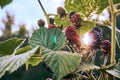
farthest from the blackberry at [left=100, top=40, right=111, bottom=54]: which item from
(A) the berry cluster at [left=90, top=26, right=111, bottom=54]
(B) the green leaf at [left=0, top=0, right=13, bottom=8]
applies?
(B) the green leaf at [left=0, top=0, right=13, bottom=8]

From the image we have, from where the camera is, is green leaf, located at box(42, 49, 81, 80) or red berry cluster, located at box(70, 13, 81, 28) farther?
red berry cluster, located at box(70, 13, 81, 28)

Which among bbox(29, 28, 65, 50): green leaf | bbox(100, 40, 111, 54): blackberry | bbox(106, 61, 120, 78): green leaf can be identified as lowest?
bbox(106, 61, 120, 78): green leaf

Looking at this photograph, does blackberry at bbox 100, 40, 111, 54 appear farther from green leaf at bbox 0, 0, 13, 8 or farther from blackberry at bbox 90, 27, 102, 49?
green leaf at bbox 0, 0, 13, 8

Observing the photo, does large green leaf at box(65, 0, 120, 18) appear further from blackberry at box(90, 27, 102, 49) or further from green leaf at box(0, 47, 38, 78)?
green leaf at box(0, 47, 38, 78)

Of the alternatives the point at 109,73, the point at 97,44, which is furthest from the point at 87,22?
the point at 109,73

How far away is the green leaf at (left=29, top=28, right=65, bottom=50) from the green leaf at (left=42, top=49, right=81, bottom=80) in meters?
0.03

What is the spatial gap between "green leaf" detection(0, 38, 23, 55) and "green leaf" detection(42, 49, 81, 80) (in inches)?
7.9

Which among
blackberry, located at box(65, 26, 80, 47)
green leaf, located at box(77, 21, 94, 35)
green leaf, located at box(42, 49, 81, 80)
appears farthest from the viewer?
green leaf, located at box(77, 21, 94, 35)

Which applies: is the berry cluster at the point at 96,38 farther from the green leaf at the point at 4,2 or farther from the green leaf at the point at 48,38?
the green leaf at the point at 4,2

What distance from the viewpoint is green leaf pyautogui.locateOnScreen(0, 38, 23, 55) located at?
70 centimetres

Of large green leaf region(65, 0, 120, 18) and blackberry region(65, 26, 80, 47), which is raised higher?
large green leaf region(65, 0, 120, 18)

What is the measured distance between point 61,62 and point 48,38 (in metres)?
0.08

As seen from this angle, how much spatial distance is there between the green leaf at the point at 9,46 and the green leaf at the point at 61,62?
200mm

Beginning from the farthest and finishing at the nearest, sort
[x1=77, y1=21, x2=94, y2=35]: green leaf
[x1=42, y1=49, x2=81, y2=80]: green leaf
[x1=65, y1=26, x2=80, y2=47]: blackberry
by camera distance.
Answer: [x1=77, y1=21, x2=94, y2=35]: green leaf → [x1=65, y1=26, x2=80, y2=47]: blackberry → [x1=42, y1=49, x2=81, y2=80]: green leaf
